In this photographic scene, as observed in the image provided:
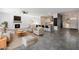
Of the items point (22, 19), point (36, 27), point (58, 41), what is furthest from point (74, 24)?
point (22, 19)

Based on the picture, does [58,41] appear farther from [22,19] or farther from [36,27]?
[22,19]

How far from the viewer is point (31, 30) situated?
2.59 meters

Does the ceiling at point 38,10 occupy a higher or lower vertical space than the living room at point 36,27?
higher

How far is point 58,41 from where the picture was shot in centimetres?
259

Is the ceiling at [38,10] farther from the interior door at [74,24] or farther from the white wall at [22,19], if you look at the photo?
the interior door at [74,24]

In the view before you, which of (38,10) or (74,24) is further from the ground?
(38,10)

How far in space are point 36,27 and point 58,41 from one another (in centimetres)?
58

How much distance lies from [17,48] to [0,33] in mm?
494

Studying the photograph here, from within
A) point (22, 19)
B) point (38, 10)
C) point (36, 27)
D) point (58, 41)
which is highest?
point (38, 10)

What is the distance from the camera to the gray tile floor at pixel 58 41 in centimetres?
255

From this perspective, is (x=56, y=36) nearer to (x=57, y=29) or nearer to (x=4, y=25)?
(x=57, y=29)

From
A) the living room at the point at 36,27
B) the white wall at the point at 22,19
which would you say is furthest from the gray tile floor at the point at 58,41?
the white wall at the point at 22,19

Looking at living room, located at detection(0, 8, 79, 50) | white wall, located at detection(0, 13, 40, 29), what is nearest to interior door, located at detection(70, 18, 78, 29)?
living room, located at detection(0, 8, 79, 50)
